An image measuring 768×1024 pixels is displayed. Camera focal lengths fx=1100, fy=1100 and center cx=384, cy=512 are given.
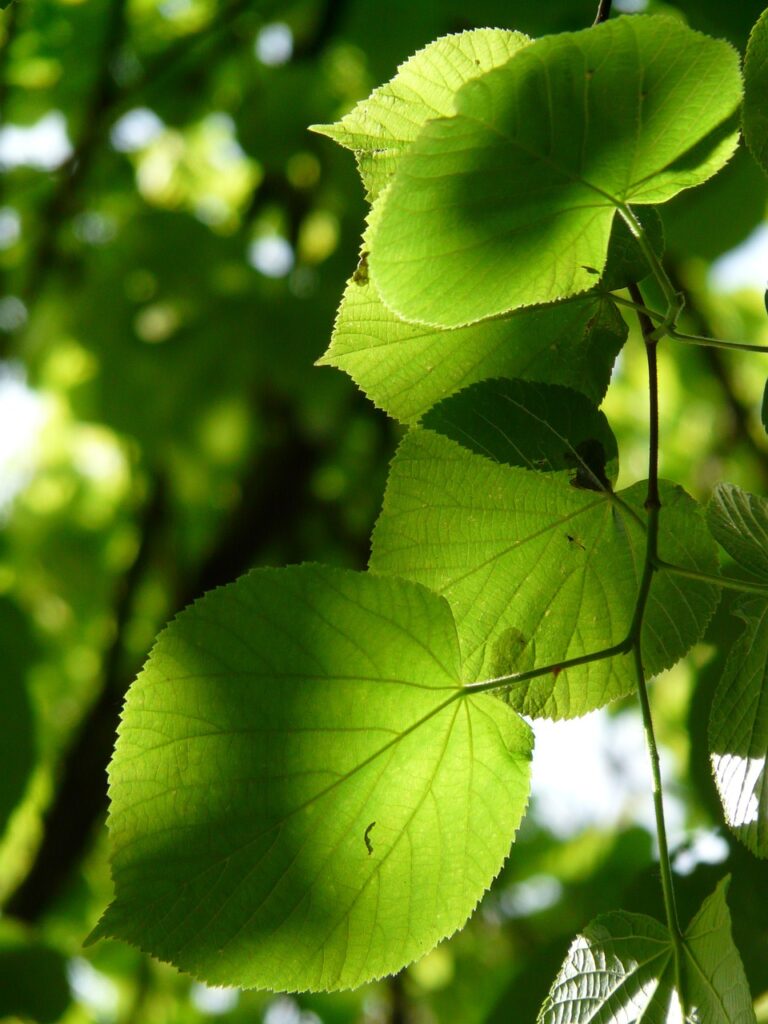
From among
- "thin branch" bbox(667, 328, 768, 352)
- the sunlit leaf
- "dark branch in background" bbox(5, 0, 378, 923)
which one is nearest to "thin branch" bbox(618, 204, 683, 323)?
"thin branch" bbox(667, 328, 768, 352)

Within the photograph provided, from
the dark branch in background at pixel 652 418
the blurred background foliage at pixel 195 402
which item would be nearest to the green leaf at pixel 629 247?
the dark branch in background at pixel 652 418

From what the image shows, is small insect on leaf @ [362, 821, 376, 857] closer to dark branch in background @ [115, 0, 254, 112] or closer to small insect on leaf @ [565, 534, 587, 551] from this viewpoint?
small insect on leaf @ [565, 534, 587, 551]

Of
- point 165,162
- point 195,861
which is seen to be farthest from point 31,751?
point 165,162

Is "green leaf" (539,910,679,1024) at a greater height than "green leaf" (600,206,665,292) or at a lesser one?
lesser

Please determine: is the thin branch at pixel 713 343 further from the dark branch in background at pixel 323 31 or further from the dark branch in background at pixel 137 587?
the dark branch in background at pixel 137 587

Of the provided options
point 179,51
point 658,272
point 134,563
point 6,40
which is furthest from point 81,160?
point 658,272

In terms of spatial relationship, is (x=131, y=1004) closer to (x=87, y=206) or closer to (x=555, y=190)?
(x=87, y=206)
